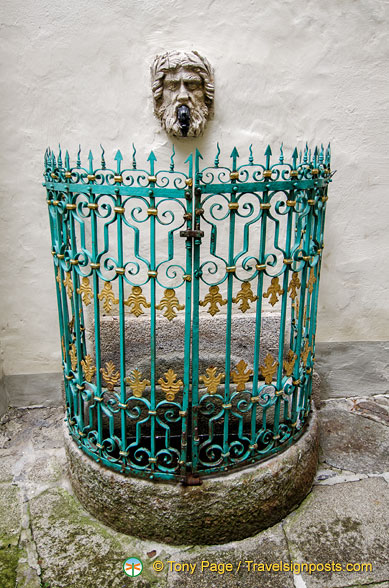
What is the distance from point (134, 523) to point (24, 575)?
0.58 meters

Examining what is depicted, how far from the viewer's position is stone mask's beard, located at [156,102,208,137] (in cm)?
290

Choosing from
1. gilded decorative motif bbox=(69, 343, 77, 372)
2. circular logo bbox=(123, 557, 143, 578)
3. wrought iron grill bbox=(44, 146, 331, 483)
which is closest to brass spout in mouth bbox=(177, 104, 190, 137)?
wrought iron grill bbox=(44, 146, 331, 483)

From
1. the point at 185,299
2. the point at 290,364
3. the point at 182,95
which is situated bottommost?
the point at 290,364

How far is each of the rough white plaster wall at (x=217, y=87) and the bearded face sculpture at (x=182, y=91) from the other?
0.08 meters

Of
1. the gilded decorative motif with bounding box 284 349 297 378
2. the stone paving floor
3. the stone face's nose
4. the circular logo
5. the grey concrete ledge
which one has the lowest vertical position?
the circular logo

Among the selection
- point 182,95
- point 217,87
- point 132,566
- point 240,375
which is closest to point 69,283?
point 240,375

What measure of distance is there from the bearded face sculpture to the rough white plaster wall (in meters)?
0.08

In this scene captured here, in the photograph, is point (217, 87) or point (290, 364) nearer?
point (290, 364)

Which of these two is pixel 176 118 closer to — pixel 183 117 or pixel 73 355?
pixel 183 117

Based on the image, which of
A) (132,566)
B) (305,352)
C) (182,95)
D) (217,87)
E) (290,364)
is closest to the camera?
(132,566)

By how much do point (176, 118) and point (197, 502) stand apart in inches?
88.0

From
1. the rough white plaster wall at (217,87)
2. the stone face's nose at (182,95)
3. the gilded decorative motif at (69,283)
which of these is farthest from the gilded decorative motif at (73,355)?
the stone face's nose at (182,95)

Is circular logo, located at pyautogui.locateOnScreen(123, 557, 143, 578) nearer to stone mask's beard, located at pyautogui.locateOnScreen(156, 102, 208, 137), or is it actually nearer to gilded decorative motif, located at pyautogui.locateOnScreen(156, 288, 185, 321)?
gilded decorative motif, located at pyautogui.locateOnScreen(156, 288, 185, 321)

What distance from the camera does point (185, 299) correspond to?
273 cm
